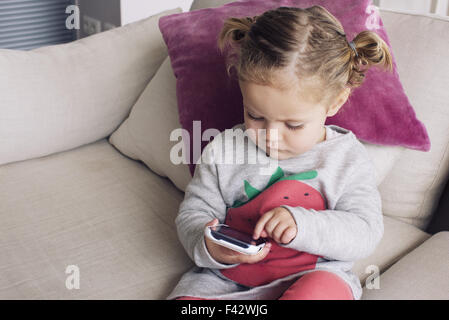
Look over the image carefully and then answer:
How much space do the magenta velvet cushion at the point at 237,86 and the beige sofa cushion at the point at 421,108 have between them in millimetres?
66

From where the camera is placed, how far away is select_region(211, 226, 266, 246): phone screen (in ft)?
2.62

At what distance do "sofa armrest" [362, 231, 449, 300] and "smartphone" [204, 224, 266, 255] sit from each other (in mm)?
223

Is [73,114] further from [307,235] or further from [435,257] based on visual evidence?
[435,257]

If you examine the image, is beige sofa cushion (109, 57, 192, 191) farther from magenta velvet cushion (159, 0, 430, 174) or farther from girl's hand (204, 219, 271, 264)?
girl's hand (204, 219, 271, 264)

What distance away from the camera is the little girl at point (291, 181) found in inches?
32.2

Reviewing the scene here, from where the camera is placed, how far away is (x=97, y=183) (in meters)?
1.27

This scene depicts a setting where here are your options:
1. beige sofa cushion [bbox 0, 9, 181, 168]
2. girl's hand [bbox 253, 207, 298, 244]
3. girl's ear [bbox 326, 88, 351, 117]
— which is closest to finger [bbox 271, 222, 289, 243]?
girl's hand [bbox 253, 207, 298, 244]

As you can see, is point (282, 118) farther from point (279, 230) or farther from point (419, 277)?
point (419, 277)

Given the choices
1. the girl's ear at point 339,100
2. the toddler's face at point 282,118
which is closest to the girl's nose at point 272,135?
the toddler's face at point 282,118

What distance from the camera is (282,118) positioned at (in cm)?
83

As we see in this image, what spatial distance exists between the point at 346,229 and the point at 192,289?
28 centimetres

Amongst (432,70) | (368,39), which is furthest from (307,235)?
(432,70)

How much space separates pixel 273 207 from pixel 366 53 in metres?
0.32

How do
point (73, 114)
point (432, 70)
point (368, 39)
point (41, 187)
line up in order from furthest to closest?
point (73, 114) < point (41, 187) < point (432, 70) < point (368, 39)
